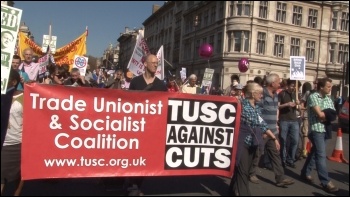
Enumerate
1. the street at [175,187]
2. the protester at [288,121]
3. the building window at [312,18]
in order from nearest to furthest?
1. the street at [175,187]
2. the protester at [288,121]
3. the building window at [312,18]

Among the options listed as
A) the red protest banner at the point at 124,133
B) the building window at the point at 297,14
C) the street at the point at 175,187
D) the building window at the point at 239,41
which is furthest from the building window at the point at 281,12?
the red protest banner at the point at 124,133

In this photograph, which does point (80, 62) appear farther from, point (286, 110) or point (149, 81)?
point (149, 81)

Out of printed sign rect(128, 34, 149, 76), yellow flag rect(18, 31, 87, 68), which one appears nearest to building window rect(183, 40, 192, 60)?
yellow flag rect(18, 31, 87, 68)

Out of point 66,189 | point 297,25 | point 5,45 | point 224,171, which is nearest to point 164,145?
point 224,171

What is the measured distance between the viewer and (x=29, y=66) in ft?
30.6

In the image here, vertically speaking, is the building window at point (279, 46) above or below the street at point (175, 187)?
above

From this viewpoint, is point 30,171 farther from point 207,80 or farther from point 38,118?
point 207,80

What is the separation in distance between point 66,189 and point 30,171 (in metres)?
0.87

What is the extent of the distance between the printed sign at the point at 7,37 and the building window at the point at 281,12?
44.8 m

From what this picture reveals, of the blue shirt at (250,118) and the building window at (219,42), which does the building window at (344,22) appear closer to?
the building window at (219,42)

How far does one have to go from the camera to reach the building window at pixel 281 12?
153 feet

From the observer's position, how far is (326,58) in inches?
1919

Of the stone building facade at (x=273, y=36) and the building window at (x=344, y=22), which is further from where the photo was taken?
the building window at (x=344, y=22)

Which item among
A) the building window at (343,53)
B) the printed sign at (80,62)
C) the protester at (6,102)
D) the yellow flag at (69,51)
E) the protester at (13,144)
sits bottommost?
the protester at (13,144)
